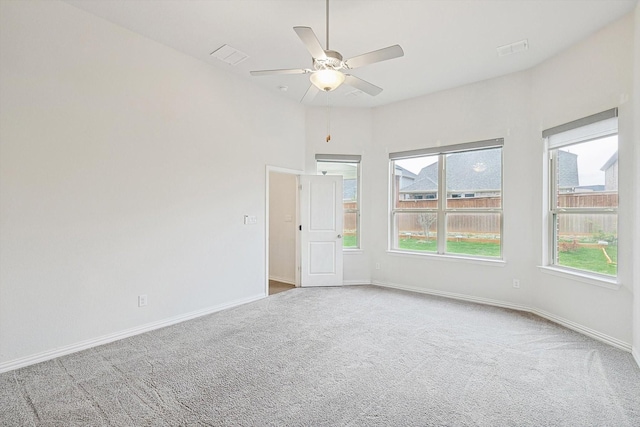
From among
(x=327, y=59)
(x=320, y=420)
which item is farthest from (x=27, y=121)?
(x=320, y=420)

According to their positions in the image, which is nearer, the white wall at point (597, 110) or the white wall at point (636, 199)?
the white wall at point (636, 199)

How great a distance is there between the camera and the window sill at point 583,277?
305cm

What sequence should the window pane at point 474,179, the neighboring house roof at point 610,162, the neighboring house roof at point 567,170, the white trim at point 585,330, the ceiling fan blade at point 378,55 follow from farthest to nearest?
the window pane at point 474,179
the neighboring house roof at point 567,170
the neighboring house roof at point 610,162
the white trim at point 585,330
the ceiling fan blade at point 378,55

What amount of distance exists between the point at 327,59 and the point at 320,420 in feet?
8.19

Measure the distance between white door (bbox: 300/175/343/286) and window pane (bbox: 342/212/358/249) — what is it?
0.26m

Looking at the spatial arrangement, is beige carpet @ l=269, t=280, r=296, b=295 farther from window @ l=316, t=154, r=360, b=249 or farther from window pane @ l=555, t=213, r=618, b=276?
window pane @ l=555, t=213, r=618, b=276

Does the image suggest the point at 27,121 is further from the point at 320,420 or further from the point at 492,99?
the point at 492,99

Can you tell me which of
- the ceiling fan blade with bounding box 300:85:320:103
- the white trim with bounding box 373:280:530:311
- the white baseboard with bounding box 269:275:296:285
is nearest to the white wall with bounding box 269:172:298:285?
the white baseboard with bounding box 269:275:296:285

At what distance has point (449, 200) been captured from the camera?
4.93 metres

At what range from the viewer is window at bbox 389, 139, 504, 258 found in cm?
454

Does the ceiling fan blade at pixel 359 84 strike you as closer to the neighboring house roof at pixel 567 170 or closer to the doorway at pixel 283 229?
the neighboring house roof at pixel 567 170

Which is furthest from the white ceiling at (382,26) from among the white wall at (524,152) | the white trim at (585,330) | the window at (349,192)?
the white trim at (585,330)

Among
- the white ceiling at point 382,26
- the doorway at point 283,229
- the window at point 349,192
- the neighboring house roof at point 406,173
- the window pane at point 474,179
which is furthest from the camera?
the doorway at point 283,229

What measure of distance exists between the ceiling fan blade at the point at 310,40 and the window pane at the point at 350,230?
356cm
